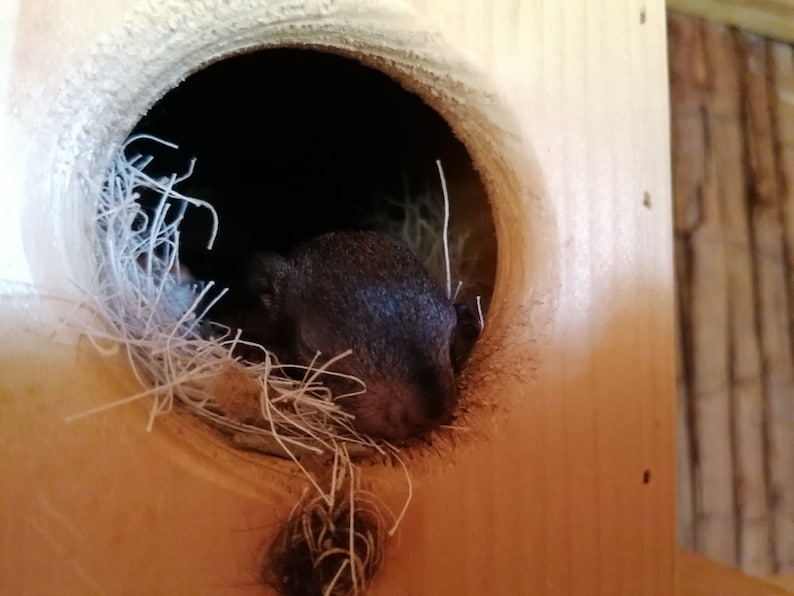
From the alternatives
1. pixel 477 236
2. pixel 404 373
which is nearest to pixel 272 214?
pixel 477 236

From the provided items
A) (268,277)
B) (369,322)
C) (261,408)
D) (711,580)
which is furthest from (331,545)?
(711,580)

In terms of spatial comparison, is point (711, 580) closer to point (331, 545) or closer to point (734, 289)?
point (734, 289)

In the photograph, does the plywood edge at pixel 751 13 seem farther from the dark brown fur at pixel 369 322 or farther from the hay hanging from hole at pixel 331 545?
the hay hanging from hole at pixel 331 545

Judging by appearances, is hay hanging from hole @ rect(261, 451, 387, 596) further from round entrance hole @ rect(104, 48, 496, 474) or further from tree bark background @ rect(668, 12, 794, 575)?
tree bark background @ rect(668, 12, 794, 575)

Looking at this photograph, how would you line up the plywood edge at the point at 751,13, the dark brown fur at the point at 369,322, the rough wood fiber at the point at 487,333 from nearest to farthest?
the rough wood fiber at the point at 487,333, the dark brown fur at the point at 369,322, the plywood edge at the point at 751,13

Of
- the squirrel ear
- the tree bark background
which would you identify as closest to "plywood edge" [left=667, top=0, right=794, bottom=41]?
the tree bark background

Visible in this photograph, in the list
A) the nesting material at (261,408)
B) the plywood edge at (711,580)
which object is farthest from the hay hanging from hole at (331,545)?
the plywood edge at (711,580)

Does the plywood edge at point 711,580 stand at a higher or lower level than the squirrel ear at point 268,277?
lower
